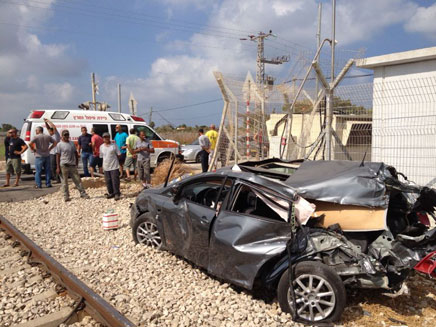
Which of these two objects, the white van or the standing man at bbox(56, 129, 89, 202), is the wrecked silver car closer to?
the standing man at bbox(56, 129, 89, 202)

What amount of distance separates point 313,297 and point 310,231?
66 cm

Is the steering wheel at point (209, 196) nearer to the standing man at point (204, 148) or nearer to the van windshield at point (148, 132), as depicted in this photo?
the standing man at point (204, 148)

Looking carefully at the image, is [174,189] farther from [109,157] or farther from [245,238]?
[109,157]

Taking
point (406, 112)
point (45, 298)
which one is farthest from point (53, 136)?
point (406, 112)

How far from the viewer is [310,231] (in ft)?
12.9

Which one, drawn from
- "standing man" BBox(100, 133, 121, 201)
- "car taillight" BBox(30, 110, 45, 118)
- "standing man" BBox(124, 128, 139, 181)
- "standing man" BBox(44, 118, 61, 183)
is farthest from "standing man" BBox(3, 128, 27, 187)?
"standing man" BBox(100, 133, 121, 201)

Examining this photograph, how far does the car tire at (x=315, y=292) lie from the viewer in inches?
141

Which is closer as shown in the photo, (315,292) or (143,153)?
(315,292)

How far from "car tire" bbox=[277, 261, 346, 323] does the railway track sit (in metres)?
1.57

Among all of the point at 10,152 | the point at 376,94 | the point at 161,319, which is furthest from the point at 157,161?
the point at 161,319

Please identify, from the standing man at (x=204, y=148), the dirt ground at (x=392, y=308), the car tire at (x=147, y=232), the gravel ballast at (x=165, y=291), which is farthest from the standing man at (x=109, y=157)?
the dirt ground at (x=392, y=308)

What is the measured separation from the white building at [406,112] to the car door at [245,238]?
4.53m

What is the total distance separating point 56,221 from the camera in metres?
8.16

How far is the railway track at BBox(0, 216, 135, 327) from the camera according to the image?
12.4 feet
